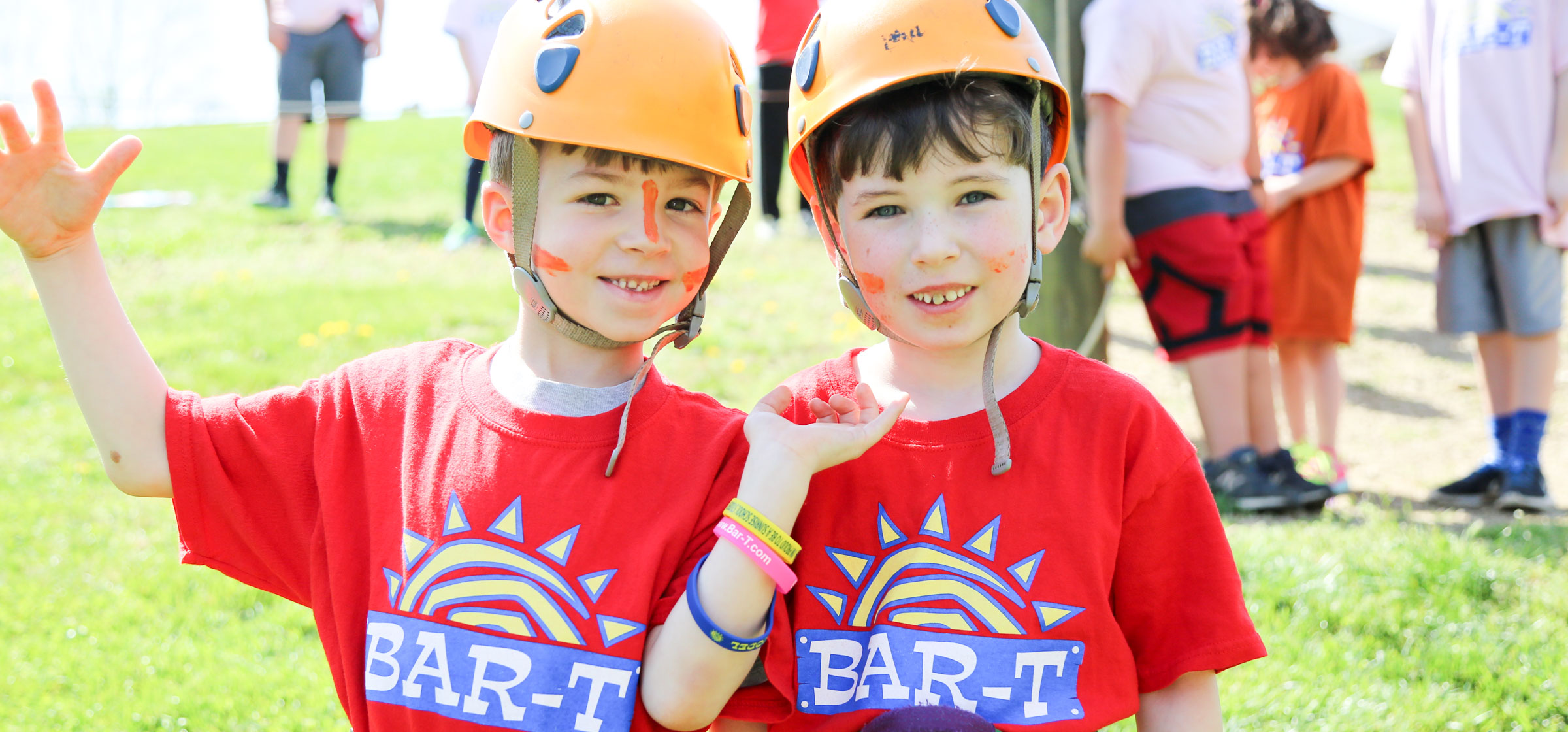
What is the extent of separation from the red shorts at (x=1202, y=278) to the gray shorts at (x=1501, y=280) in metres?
0.89

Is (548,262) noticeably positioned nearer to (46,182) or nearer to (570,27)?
(570,27)

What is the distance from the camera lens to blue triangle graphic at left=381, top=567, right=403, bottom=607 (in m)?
2.16

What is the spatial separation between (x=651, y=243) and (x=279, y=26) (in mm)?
8529

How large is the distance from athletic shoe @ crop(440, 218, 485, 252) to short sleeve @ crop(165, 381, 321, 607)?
6737mm

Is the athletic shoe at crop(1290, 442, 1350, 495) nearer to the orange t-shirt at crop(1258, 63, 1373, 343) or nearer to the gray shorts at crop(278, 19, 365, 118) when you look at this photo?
the orange t-shirt at crop(1258, 63, 1373, 343)

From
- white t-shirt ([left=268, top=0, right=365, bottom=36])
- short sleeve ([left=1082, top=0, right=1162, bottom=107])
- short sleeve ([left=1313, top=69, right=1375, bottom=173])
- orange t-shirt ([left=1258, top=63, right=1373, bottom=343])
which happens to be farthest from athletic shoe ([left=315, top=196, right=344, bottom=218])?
short sleeve ([left=1313, top=69, right=1375, bottom=173])

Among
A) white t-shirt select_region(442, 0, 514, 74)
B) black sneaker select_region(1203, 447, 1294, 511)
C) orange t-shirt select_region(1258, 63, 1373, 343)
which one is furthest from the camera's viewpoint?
white t-shirt select_region(442, 0, 514, 74)

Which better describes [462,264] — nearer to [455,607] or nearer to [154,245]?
[154,245]

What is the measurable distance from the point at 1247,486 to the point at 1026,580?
3.11m

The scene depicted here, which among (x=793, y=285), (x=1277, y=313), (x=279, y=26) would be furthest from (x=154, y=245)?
(x=1277, y=313)

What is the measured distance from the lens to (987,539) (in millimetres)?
2115

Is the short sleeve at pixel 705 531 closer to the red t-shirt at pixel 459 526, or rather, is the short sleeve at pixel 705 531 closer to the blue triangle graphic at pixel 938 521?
the red t-shirt at pixel 459 526

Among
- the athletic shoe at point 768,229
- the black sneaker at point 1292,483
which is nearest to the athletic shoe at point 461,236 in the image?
the athletic shoe at point 768,229

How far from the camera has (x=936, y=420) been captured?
2.21 metres
